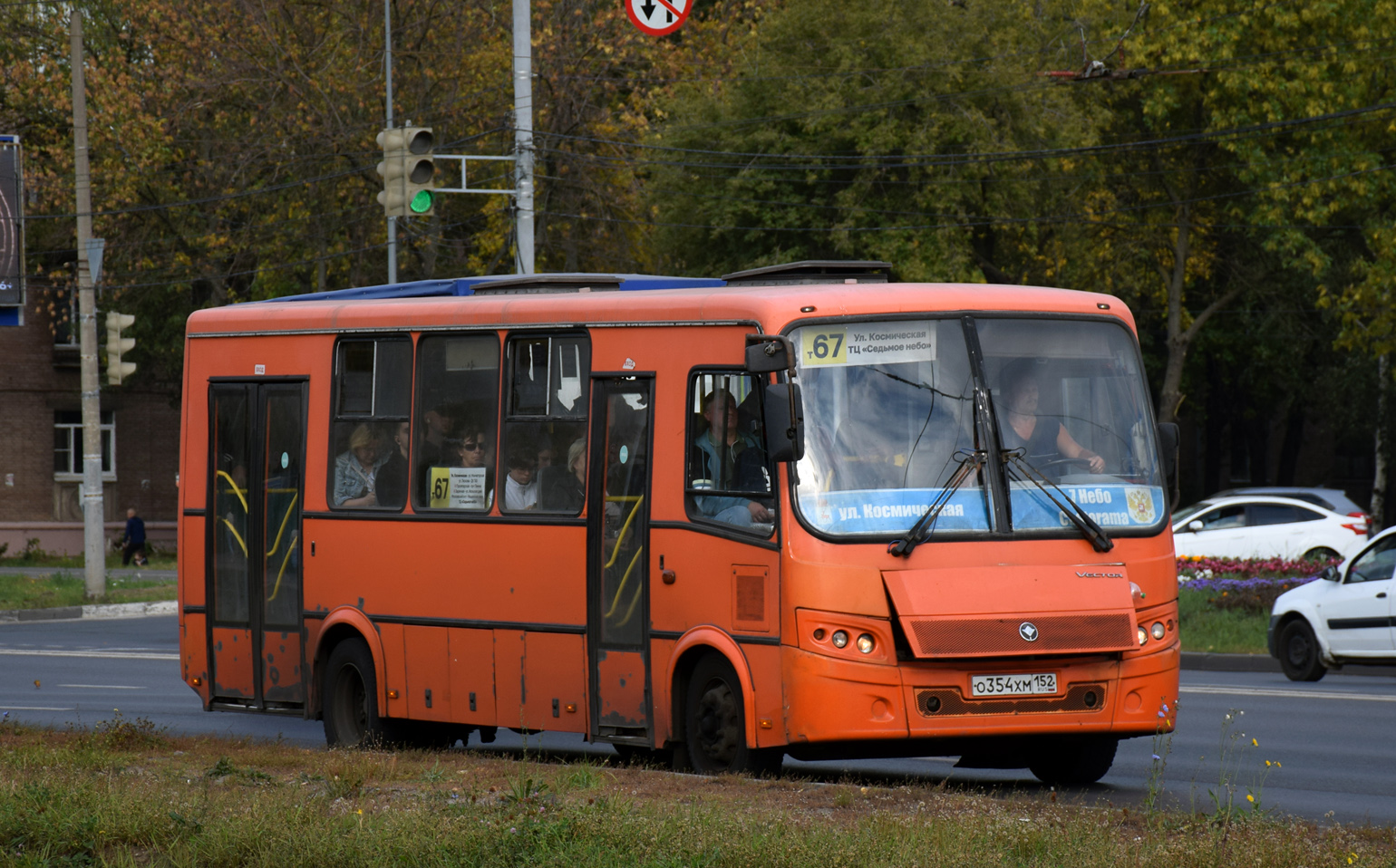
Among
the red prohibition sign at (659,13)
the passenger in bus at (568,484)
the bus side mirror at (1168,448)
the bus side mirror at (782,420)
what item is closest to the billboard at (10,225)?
the red prohibition sign at (659,13)

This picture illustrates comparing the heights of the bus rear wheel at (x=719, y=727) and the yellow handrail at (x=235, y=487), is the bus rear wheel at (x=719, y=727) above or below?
below

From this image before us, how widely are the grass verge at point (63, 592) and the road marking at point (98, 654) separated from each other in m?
6.80

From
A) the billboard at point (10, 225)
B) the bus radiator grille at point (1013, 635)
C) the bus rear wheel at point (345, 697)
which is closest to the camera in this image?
the bus radiator grille at point (1013, 635)

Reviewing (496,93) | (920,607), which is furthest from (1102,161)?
(920,607)

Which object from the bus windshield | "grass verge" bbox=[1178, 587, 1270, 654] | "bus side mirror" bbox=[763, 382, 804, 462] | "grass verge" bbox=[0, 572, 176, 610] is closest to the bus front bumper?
the bus windshield

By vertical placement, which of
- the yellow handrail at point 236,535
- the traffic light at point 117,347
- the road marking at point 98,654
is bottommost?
the road marking at point 98,654

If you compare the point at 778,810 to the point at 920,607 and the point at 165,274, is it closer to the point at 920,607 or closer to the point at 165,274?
the point at 920,607

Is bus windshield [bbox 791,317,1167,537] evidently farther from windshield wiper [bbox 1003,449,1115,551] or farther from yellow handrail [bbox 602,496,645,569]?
yellow handrail [bbox 602,496,645,569]

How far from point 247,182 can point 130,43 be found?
926cm

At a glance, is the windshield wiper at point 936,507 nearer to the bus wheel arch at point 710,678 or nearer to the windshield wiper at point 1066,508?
the windshield wiper at point 1066,508

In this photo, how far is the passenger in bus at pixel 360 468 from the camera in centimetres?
1231

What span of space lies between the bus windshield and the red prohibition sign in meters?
12.0

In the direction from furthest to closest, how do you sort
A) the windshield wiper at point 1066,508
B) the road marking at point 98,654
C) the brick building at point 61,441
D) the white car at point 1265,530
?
the brick building at point 61,441 → the white car at point 1265,530 → the road marking at point 98,654 → the windshield wiper at point 1066,508

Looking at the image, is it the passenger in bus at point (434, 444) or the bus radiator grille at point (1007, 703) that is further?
the passenger in bus at point (434, 444)
